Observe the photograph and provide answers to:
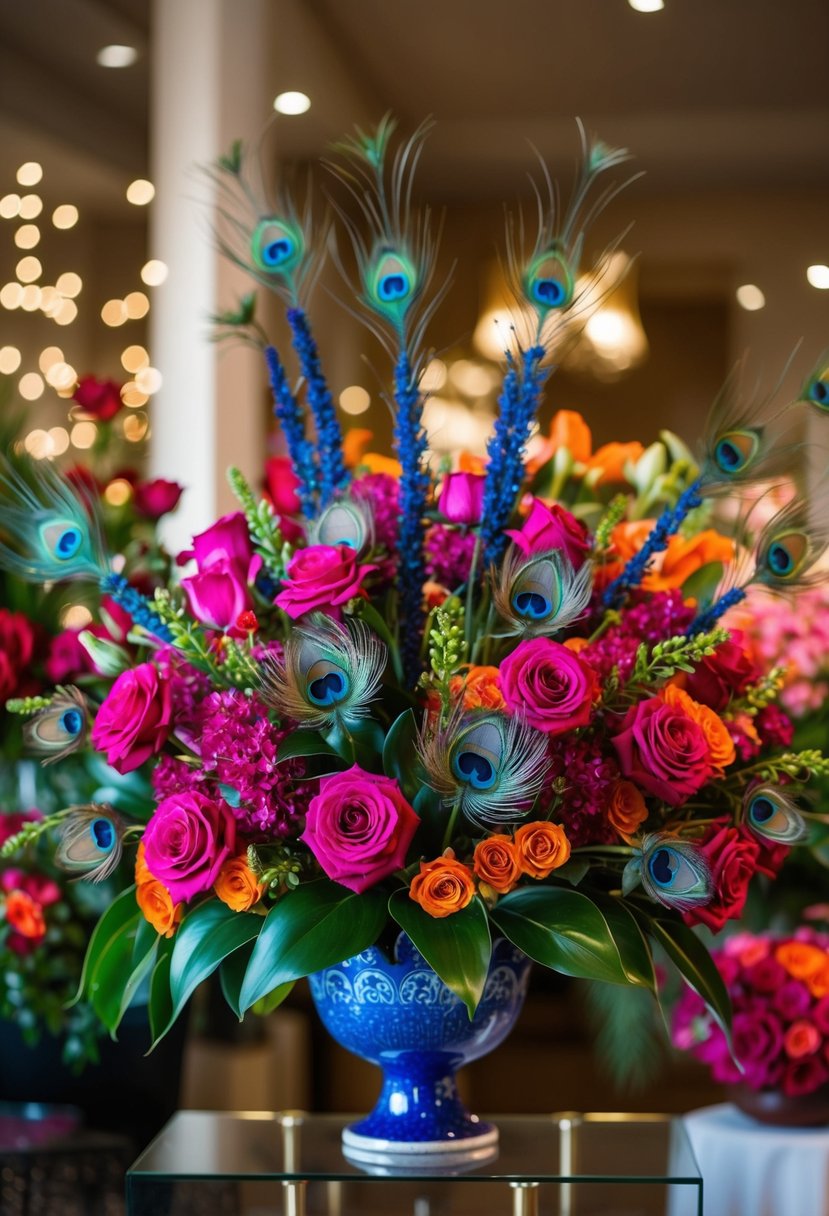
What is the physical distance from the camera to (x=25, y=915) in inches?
48.4

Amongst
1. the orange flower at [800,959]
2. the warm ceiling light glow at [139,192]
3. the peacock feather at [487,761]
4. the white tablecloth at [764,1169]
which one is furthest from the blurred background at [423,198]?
the white tablecloth at [764,1169]

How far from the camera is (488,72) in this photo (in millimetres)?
2598

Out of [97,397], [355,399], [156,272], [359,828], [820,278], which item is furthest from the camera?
[355,399]

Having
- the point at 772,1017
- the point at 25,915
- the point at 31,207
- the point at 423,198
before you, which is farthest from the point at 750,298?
the point at 25,915

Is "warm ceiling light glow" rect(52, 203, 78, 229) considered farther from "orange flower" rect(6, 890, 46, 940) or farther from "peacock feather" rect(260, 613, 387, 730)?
"peacock feather" rect(260, 613, 387, 730)

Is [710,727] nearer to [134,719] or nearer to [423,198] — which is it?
[134,719]

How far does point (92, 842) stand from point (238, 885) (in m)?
0.12

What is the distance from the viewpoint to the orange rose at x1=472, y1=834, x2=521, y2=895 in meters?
0.83

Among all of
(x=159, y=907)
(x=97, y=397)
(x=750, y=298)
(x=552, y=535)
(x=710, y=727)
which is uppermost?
(x=750, y=298)

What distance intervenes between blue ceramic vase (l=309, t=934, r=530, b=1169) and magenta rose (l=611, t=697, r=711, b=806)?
167 millimetres

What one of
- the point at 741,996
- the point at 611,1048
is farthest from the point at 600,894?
the point at 611,1048

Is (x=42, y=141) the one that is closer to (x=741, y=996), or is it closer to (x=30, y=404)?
(x=30, y=404)

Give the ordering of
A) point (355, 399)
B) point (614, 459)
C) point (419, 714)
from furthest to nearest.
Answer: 1. point (355, 399)
2. point (614, 459)
3. point (419, 714)

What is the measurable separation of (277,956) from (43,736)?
246 mm
